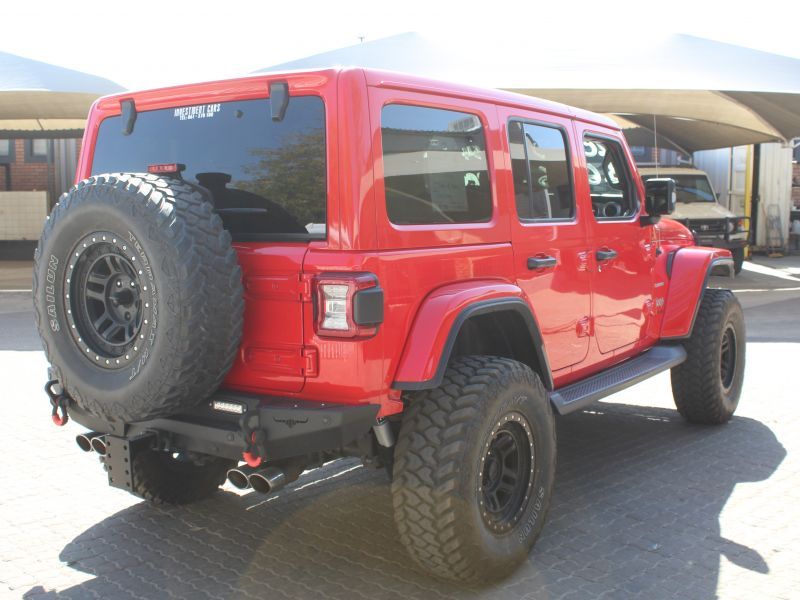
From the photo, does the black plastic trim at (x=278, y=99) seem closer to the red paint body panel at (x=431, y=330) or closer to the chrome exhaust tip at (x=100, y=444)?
the red paint body panel at (x=431, y=330)

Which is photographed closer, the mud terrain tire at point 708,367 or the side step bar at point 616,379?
the side step bar at point 616,379

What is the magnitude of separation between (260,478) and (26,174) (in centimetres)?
2042

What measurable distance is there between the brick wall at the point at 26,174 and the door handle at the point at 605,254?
19311 millimetres

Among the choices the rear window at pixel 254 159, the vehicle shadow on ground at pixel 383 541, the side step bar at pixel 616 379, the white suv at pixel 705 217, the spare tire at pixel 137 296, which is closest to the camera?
the spare tire at pixel 137 296

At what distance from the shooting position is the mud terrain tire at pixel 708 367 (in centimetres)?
565

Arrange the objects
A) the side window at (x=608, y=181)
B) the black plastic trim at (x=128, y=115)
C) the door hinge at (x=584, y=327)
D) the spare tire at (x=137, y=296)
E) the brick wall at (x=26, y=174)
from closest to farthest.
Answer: the spare tire at (x=137, y=296)
the black plastic trim at (x=128, y=115)
the door hinge at (x=584, y=327)
the side window at (x=608, y=181)
the brick wall at (x=26, y=174)

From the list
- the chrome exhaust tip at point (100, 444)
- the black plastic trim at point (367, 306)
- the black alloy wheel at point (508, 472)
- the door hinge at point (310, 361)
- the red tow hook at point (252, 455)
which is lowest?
the black alloy wheel at point (508, 472)

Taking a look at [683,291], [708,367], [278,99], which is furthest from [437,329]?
[708,367]

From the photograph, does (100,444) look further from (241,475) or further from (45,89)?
(45,89)

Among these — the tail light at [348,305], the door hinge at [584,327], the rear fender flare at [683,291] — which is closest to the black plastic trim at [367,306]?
the tail light at [348,305]

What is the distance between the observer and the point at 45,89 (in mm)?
14062

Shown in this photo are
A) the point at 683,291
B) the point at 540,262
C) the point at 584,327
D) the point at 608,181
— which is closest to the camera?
the point at 540,262

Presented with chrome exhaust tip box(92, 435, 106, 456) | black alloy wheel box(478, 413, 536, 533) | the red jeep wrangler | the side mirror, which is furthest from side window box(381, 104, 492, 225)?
the side mirror

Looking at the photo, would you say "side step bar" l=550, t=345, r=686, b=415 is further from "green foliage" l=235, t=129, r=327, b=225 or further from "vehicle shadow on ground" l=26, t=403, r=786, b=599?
"green foliage" l=235, t=129, r=327, b=225
